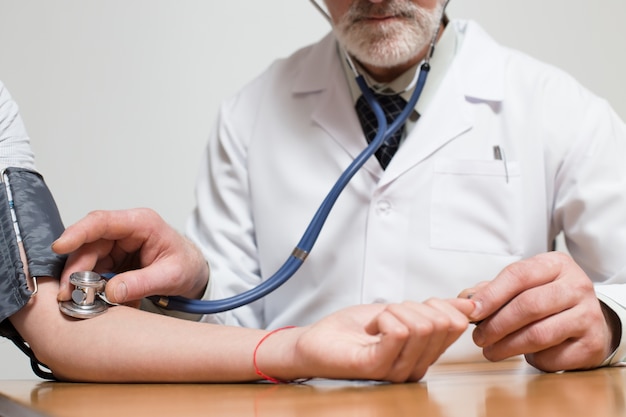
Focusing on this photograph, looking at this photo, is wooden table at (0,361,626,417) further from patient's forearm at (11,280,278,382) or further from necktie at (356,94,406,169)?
necktie at (356,94,406,169)

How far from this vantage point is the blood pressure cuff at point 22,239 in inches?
41.8

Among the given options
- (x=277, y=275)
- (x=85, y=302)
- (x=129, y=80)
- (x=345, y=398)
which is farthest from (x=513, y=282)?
(x=129, y=80)

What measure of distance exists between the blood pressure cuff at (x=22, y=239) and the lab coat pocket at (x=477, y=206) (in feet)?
2.34

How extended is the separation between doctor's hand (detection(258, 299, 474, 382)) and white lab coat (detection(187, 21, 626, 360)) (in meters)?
0.58

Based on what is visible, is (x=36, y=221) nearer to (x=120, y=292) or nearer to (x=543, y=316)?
(x=120, y=292)

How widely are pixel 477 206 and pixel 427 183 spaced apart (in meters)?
0.11

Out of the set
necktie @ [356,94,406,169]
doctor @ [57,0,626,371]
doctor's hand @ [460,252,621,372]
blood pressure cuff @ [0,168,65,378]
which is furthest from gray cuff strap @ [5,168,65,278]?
necktie @ [356,94,406,169]

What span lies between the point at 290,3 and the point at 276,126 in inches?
25.7

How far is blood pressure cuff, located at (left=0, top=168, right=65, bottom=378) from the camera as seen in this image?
106 cm

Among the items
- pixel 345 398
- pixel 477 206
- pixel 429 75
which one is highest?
pixel 429 75

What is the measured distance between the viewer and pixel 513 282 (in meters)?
0.99

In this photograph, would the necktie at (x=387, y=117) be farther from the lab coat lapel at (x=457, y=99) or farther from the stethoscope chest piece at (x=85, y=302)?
the stethoscope chest piece at (x=85, y=302)

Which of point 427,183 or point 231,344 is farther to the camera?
point 427,183

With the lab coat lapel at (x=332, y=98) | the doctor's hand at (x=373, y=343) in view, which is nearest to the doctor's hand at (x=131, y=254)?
the doctor's hand at (x=373, y=343)
